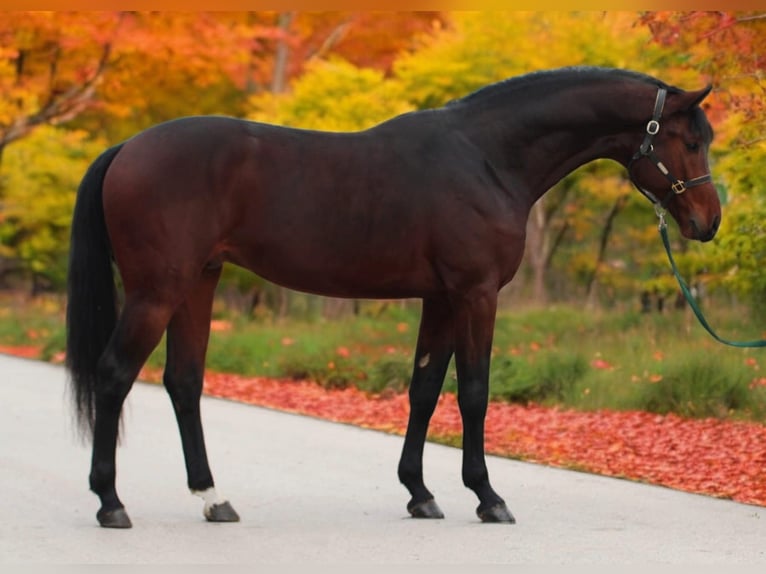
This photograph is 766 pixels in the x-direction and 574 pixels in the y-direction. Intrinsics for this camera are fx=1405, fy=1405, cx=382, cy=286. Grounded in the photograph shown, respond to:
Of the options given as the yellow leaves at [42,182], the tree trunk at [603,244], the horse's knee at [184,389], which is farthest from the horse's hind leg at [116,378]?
the yellow leaves at [42,182]

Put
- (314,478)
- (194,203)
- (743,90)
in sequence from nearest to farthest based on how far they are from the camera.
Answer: (194,203)
(314,478)
(743,90)

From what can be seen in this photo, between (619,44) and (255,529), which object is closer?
(255,529)

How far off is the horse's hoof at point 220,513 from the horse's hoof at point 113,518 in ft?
1.53

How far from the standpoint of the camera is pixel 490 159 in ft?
24.9

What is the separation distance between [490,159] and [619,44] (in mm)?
16353

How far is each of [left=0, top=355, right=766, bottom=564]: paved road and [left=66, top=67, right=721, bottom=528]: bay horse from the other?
1.15 feet

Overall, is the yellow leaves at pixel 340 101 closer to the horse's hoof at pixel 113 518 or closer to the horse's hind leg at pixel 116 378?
the horse's hind leg at pixel 116 378

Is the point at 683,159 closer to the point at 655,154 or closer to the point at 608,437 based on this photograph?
the point at 655,154

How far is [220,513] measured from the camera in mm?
7504

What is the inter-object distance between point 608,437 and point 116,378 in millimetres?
5157

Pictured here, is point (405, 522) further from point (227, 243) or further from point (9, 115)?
point (9, 115)

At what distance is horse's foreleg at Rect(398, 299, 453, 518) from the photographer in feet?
25.5

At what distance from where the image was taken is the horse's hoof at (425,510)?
7.67 metres

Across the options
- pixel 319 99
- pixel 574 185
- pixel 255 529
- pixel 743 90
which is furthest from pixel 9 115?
pixel 255 529
